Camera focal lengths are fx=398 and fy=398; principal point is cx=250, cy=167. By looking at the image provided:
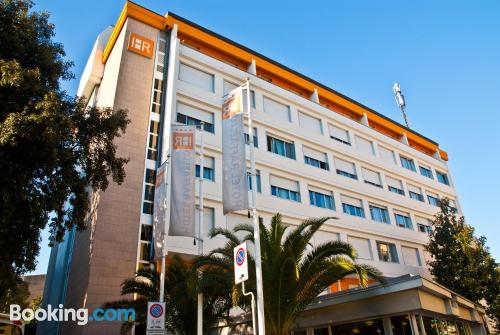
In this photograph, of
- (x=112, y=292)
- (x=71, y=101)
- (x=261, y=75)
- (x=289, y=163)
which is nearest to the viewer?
(x=71, y=101)

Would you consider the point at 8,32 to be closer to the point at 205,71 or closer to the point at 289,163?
the point at 205,71

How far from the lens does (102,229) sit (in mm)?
19375

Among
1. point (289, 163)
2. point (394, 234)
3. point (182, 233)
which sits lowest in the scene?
point (182, 233)

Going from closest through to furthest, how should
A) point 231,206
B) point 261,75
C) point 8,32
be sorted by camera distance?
point 231,206 → point 8,32 → point 261,75

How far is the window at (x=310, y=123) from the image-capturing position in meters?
31.3

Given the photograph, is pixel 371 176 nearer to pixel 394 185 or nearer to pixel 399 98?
pixel 394 185

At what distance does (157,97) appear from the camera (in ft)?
79.2

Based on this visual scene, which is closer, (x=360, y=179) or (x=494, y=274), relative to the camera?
(x=494, y=274)

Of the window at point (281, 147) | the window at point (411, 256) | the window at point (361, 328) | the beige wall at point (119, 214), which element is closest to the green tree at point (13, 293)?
the beige wall at point (119, 214)

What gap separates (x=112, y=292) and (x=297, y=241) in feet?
34.5

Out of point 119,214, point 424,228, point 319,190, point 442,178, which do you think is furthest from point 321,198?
point 442,178

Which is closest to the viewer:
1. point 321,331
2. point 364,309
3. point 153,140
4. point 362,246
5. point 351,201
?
point 364,309

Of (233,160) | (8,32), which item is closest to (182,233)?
(233,160)

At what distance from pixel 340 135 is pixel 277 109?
6899mm
